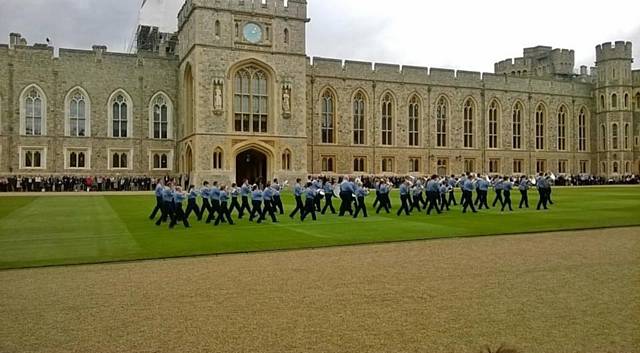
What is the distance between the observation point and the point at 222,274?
896cm

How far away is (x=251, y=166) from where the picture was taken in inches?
1529

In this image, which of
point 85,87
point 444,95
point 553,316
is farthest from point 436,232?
point 444,95

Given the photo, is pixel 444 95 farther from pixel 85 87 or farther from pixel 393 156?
pixel 85 87

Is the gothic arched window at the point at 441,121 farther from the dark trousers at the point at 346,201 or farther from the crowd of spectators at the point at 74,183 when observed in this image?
the dark trousers at the point at 346,201

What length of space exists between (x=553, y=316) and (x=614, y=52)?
5275cm

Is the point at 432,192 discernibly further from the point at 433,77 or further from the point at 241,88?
the point at 433,77

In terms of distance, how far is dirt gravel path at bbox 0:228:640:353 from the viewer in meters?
5.47

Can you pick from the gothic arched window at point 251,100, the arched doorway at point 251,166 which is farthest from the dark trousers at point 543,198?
the arched doorway at point 251,166

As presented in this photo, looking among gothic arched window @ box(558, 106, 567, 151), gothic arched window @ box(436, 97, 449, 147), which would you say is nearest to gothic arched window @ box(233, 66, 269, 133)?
gothic arched window @ box(436, 97, 449, 147)

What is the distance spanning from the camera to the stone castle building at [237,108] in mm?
34406

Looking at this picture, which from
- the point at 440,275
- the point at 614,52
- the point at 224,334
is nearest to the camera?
the point at 224,334

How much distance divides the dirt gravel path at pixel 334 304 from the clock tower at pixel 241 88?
24517mm

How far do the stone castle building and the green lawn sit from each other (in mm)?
14613

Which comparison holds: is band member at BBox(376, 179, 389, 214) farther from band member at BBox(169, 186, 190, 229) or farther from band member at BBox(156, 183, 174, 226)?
band member at BBox(156, 183, 174, 226)
